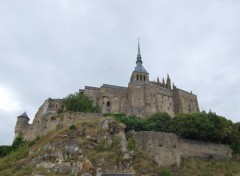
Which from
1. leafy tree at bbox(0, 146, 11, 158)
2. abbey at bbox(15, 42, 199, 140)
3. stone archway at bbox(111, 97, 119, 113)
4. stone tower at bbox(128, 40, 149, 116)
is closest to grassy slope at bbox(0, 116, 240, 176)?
leafy tree at bbox(0, 146, 11, 158)

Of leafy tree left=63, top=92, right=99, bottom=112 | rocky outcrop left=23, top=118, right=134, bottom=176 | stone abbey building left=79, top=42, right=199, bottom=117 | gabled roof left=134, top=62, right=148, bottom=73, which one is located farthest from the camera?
gabled roof left=134, top=62, right=148, bottom=73

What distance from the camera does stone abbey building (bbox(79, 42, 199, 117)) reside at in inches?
2463

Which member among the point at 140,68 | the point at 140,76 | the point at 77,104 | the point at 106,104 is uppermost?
the point at 140,68

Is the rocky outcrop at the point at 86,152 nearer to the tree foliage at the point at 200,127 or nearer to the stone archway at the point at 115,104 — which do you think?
the tree foliage at the point at 200,127

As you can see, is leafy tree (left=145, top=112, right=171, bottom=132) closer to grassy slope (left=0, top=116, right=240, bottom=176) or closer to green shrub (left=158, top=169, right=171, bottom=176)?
grassy slope (left=0, top=116, right=240, bottom=176)

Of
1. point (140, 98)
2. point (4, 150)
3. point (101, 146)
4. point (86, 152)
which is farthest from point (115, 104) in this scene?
point (86, 152)

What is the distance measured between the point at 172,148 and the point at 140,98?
34435 millimetres

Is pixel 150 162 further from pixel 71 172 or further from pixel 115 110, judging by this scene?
pixel 115 110

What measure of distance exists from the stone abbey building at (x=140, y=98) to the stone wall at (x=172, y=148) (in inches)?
1149

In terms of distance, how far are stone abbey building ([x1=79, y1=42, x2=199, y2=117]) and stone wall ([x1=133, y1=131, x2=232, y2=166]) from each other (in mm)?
29190

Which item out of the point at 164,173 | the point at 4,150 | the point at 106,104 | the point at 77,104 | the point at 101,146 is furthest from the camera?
the point at 106,104

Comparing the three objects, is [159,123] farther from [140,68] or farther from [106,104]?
[140,68]

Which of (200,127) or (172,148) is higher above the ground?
(200,127)

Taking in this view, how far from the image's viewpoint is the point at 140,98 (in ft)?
207
